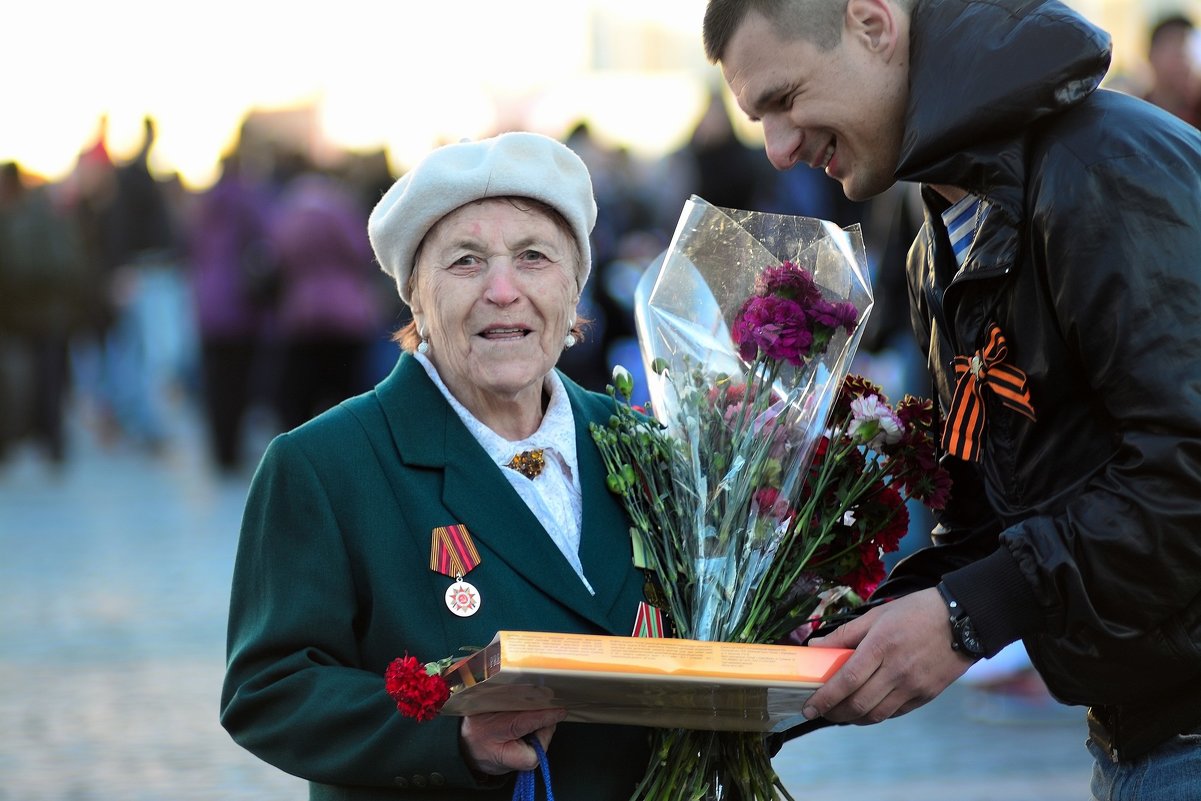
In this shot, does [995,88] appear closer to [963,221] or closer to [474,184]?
[963,221]

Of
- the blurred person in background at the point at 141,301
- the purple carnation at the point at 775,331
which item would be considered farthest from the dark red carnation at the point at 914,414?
the blurred person in background at the point at 141,301

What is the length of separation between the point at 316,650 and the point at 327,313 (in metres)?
10.7

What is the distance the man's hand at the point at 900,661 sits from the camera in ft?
9.17

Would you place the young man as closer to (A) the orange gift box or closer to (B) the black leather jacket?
(B) the black leather jacket

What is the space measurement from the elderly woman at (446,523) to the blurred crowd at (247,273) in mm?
7694

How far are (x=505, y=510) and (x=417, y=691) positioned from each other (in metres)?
0.57

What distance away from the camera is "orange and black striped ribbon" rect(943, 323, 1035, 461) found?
282 cm

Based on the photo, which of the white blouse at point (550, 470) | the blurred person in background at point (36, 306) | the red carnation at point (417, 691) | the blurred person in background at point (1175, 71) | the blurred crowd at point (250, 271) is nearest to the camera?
the red carnation at point (417, 691)

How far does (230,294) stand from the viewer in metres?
14.5

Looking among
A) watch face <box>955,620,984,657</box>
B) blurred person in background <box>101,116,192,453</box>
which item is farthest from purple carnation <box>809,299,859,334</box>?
blurred person in background <box>101,116,192,453</box>

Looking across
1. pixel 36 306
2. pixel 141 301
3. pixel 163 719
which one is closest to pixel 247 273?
pixel 36 306

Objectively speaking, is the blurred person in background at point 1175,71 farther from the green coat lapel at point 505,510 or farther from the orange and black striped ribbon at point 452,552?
the orange and black striped ribbon at point 452,552

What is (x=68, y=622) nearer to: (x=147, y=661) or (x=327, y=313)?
(x=147, y=661)

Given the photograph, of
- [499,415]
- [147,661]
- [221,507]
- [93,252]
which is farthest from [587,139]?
[499,415]
